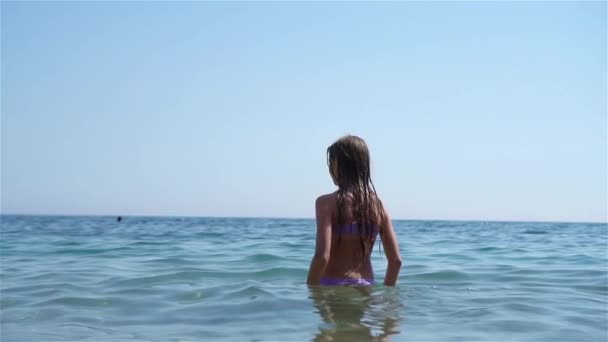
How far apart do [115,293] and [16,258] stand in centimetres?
567

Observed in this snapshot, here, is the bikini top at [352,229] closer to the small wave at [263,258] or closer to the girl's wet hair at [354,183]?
the girl's wet hair at [354,183]

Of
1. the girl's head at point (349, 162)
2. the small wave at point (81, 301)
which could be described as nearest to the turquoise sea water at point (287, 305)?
the small wave at point (81, 301)

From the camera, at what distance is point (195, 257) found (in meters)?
11.7

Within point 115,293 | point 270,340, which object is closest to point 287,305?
point 270,340

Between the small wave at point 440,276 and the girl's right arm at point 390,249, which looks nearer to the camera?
the girl's right arm at point 390,249

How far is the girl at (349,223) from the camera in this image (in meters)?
4.93

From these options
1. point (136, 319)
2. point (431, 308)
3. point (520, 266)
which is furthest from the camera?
point (520, 266)

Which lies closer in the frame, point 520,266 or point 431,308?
point 431,308

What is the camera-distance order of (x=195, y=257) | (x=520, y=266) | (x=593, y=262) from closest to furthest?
1. (x=520, y=266)
2. (x=593, y=262)
3. (x=195, y=257)

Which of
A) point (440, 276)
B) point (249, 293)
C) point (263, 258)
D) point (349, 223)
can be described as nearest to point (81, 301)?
point (249, 293)

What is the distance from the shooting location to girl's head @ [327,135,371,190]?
4.89 metres

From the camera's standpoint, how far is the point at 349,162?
4934 millimetres

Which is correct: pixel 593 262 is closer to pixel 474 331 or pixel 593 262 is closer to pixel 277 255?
pixel 277 255

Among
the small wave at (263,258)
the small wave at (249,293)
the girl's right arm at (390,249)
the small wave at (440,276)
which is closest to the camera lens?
the girl's right arm at (390,249)
